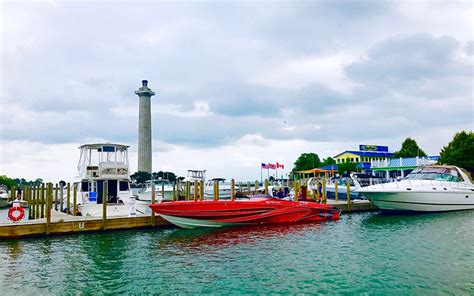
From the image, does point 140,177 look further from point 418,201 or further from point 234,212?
point 418,201

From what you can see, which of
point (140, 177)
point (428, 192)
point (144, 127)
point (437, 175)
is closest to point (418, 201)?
point (428, 192)

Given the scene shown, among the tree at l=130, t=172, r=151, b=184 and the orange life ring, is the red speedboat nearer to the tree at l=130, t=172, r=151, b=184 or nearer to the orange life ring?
the orange life ring

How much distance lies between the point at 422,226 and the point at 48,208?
18.9 meters

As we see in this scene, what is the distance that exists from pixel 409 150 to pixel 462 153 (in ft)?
73.1

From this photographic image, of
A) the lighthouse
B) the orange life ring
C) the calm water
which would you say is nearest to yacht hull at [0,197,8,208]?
the orange life ring

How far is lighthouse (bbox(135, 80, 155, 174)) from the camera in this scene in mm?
81625

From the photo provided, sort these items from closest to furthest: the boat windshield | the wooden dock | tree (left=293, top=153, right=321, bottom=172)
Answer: the wooden dock → the boat windshield → tree (left=293, top=153, right=321, bottom=172)

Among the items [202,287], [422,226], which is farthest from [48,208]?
[422,226]

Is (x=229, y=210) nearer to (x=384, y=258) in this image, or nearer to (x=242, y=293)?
(x=384, y=258)

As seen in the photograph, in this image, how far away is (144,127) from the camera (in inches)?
3270

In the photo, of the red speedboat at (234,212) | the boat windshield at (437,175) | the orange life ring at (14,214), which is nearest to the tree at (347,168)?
the boat windshield at (437,175)

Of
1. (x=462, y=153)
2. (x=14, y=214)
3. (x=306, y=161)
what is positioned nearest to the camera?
(x=14, y=214)

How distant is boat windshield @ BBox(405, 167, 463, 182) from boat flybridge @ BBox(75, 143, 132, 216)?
789 inches

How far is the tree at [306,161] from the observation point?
86.7 meters
